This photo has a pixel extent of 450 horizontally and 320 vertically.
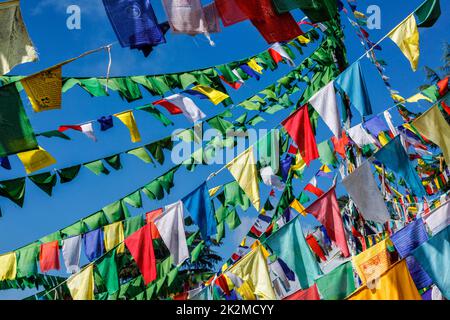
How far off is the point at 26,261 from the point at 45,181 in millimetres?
1977

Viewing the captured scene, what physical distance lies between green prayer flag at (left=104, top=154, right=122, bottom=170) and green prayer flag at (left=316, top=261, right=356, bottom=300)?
4.65 meters

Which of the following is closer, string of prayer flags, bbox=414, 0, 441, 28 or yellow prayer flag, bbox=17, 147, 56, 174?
string of prayer flags, bbox=414, 0, 441, 28

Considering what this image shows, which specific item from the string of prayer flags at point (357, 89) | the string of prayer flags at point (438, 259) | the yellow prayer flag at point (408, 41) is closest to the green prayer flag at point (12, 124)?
the string of prayer flags at point (357, 89)

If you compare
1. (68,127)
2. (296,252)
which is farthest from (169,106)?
(296,252)

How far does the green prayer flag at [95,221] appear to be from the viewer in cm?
1012

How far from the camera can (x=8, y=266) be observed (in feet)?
30.7

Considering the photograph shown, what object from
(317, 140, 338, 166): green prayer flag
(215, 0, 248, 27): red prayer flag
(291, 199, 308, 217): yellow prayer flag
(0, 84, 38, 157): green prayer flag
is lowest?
(291, 199, 308, 217): yellow prayer flag

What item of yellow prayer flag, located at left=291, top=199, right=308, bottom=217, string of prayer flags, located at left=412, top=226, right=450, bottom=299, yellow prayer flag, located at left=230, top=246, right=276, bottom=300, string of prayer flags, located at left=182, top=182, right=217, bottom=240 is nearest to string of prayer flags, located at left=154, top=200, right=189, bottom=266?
string of prayer flags, located at left=182, top=182, right=217, bottom=240

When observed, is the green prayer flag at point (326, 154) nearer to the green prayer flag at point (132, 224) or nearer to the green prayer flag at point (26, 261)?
the green prayer flag at point (132, 224)

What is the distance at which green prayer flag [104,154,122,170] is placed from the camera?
30.3 ft

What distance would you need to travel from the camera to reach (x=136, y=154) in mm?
8836

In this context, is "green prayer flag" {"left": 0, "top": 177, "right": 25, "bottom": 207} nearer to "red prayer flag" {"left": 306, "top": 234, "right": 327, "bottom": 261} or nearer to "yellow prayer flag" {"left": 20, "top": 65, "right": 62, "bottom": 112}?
"yellow prayer flag" {"left": 20, "top": 65, "right": 62, "bottom": 112}
